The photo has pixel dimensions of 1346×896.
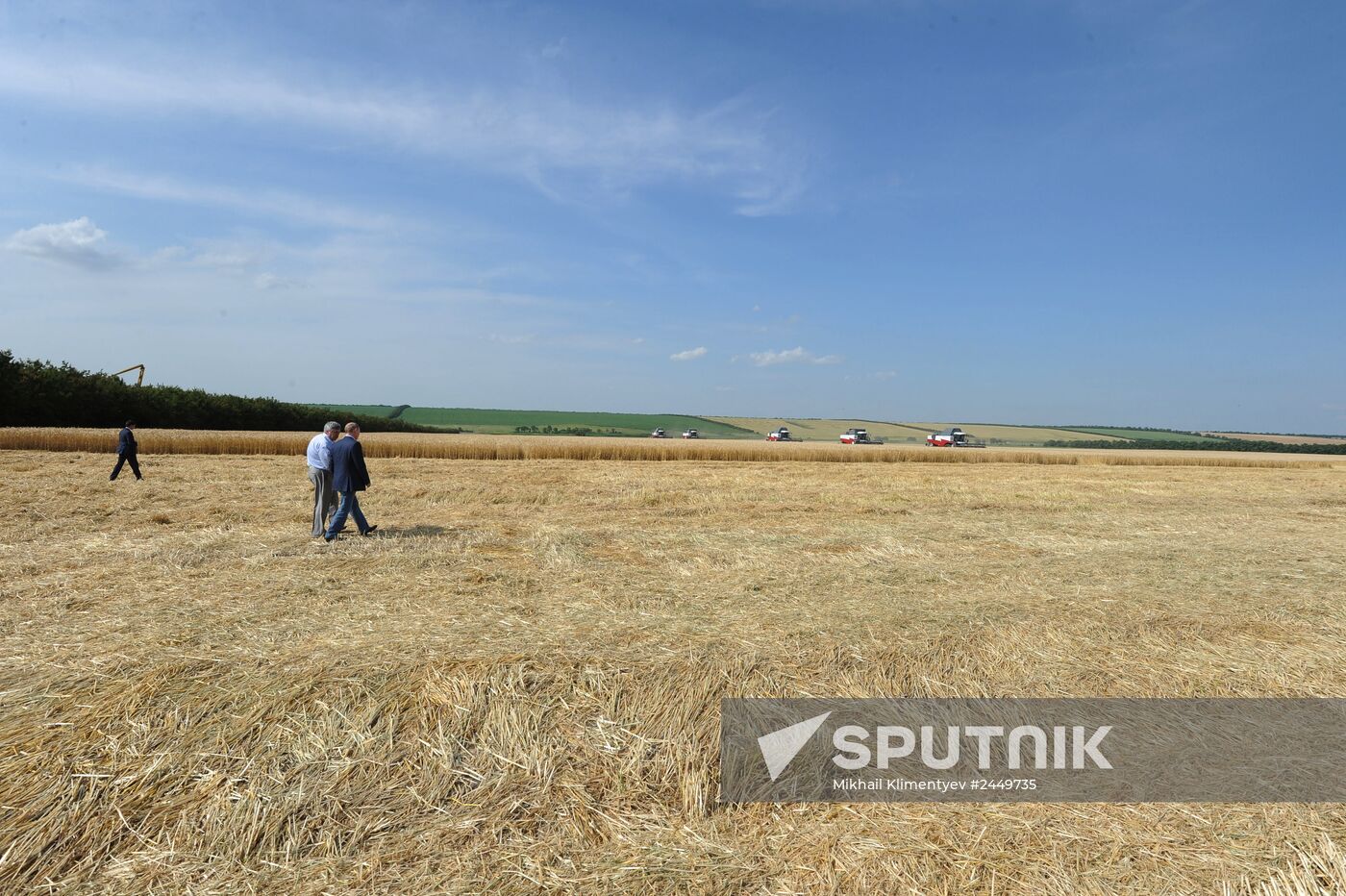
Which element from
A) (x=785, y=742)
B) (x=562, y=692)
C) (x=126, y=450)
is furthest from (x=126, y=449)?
(x=785, y=742)

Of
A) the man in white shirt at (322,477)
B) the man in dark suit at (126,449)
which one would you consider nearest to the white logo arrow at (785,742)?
the man in white shirt at (322,477)

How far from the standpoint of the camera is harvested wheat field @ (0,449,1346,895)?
154 inches

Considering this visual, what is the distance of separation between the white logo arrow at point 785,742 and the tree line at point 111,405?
195 feet

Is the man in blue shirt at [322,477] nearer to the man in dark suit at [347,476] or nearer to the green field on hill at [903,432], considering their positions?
the man in dark suit at [347,476]

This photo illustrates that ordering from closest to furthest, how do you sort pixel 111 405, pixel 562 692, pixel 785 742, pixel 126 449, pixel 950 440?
pixel 785 742 → pixel 562 692 → pixel 126 449 → pixel 111 405 → pixel 950 440

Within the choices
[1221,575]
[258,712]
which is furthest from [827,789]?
[1221,575]

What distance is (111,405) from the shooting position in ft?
167

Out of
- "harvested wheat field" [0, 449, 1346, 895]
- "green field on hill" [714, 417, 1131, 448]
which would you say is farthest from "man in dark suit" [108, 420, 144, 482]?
"green field on hill" [714, 417, 1131, 448]

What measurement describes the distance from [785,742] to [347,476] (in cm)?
919

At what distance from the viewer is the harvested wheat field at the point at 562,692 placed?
3.91m

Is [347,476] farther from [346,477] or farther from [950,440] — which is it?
[950,440]

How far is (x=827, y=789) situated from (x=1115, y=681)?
9.54ft

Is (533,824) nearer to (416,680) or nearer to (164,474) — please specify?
(416,680)

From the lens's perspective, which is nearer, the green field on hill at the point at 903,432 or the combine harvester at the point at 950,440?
the combine harvester at the point at 950,440
